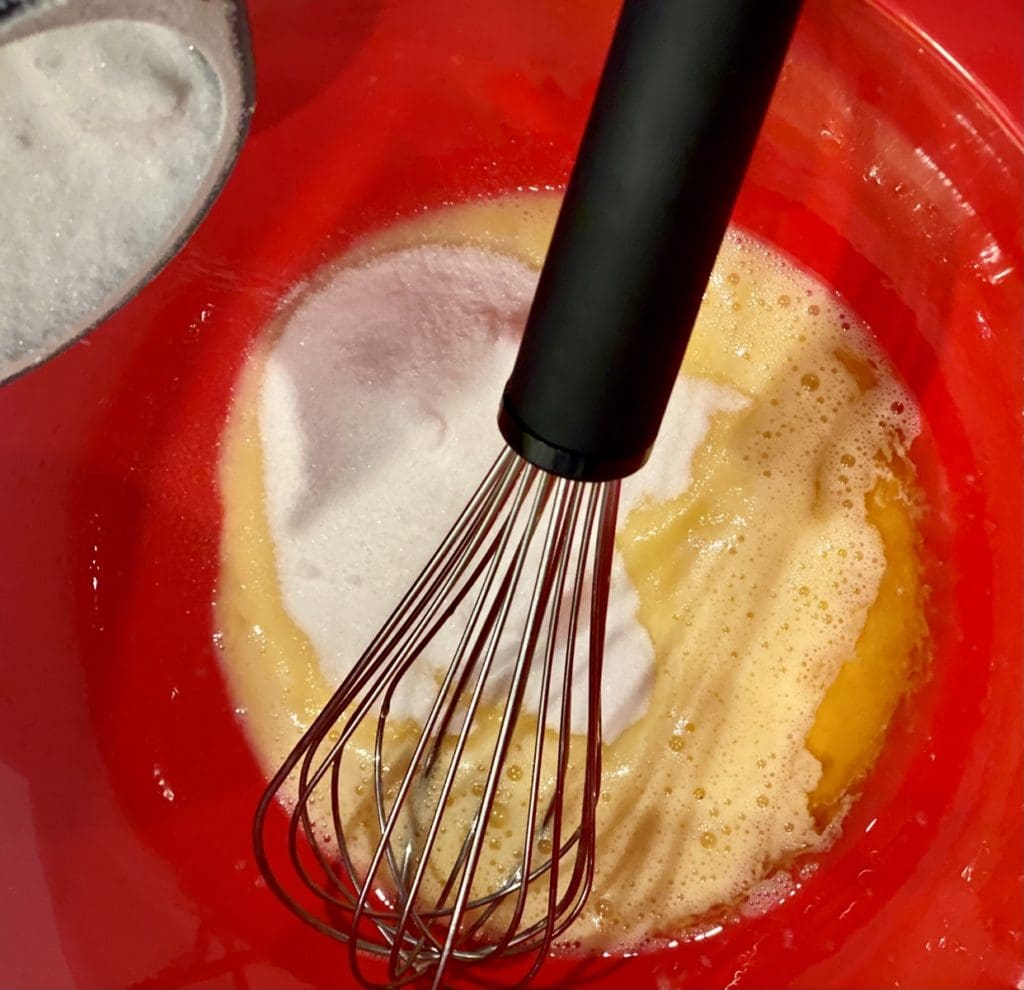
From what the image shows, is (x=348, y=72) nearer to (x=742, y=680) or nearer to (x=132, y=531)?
(x=132, y=531)

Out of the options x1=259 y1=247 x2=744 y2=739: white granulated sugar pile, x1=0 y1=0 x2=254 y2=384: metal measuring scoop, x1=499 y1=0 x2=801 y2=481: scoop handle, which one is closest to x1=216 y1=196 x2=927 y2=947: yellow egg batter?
x1=259 y1=247 x2=744 y2=739: white granulated sugar pile

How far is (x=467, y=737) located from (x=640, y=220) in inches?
12.9

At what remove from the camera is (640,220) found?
0.33 meters

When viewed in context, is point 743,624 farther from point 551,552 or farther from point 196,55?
point 196,55

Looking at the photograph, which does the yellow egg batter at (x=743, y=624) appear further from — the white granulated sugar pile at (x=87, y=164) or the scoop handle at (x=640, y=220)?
the scoop handle at (x=640, y=220)

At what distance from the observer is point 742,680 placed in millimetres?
673

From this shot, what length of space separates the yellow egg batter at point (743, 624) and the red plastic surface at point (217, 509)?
0.08ft

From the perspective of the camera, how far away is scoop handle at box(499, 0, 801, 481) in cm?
32

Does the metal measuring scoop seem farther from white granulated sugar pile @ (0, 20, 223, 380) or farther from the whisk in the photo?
the whisk

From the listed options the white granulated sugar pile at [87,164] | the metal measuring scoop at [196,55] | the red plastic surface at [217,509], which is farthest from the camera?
the red plastic surface at [217,509]

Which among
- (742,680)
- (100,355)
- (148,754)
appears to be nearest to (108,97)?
(100,355)

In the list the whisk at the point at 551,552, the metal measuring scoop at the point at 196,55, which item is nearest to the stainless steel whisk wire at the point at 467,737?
the whisk at the point at 551,552

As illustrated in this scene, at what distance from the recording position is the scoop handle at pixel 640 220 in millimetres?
321

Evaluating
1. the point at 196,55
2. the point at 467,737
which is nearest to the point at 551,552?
the point at 467,737
